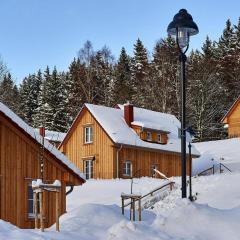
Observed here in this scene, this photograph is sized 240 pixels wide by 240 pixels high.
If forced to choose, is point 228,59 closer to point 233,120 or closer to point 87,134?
point 233,120

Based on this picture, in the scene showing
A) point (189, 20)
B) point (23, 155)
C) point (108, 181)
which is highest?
point (189, 20)

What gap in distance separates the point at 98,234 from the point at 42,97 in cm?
6883

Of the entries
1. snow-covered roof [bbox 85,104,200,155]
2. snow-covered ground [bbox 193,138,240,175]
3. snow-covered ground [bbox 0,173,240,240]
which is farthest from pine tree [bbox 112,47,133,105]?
snow-covered ground [bbox 0,173,240,240]

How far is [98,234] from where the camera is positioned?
10.5 m

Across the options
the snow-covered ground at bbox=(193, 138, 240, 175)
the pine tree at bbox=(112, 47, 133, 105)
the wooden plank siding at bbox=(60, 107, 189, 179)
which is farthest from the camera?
the pine tree at bbox=(112, 47, 133, 105)

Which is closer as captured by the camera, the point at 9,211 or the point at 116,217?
the point at 116,217

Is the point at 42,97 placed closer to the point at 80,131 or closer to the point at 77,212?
the point at 80,131

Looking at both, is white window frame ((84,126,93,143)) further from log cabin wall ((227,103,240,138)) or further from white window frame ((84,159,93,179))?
log cabin wall ((227,103,240,138))

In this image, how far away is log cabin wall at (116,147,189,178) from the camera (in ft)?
146

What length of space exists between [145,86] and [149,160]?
2428cm

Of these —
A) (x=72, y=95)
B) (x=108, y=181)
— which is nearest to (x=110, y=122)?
(x=108, y=181)

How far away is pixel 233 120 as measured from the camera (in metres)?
61.3

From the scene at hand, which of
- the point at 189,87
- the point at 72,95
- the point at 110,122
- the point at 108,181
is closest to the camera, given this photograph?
the point at 108,181

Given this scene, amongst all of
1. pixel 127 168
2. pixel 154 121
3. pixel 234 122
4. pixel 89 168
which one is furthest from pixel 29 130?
pixel 234 122
